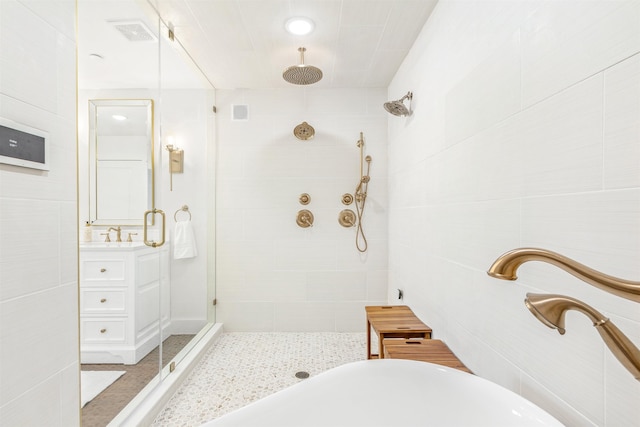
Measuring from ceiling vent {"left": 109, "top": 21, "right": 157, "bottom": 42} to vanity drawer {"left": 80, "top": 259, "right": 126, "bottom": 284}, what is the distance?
1.19 meters

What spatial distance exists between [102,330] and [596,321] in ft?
5.79

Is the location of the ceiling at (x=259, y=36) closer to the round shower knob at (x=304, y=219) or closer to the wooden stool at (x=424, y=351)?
the round shower knob at (x=304, y=219)

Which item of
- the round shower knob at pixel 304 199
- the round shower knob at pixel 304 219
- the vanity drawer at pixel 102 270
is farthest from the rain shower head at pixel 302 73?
the vanity drawer at pixel 102 270

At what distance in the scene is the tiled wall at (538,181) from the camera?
0.72m

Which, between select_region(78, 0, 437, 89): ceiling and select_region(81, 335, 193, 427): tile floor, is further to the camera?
select_region(78, 0, 437, 89): ceiling

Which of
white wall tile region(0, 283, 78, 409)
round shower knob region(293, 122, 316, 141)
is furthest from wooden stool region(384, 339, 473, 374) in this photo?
round shower knob region(293, 122, 316, 141)

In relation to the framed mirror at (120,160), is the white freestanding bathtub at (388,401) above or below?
below

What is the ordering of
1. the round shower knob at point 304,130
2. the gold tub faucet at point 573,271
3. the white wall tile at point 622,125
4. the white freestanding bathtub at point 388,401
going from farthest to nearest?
the round shower knob at point 304,130 → the white freestanding bathtub at point 388,401 → the white wall tile at point 622,125 → the gold tub faucet at point 573,271

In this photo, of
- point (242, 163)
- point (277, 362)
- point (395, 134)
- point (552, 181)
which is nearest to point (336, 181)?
point (395, 134)

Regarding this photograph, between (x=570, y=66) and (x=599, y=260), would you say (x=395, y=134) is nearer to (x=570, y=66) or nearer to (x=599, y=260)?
(x=570, y=66)

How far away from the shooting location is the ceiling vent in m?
1.64

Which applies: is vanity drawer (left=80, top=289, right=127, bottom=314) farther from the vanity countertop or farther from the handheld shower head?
the handheld shower head

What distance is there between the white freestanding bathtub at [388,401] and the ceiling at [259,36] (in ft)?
4.79

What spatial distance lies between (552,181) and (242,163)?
2.60 metres
